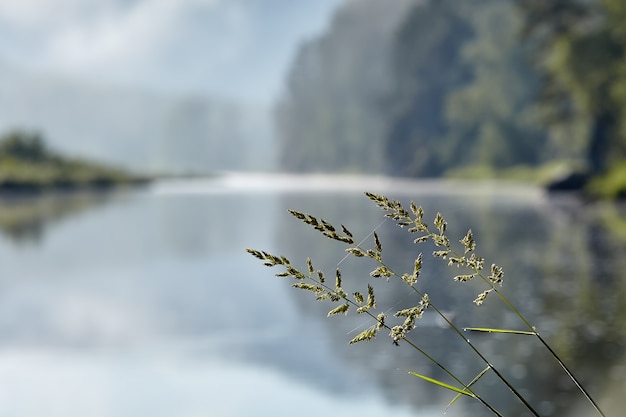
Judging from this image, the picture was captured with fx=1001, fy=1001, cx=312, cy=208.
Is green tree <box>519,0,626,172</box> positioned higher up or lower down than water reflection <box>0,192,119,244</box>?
higher up

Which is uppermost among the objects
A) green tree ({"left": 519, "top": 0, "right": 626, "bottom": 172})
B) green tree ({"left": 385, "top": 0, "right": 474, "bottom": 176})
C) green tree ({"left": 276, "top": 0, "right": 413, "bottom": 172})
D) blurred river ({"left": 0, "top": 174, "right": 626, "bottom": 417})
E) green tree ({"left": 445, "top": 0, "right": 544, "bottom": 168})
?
green tree ({"left": 276, "top": 0, "right": 413, "bottom": 172})

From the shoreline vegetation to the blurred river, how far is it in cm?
3239

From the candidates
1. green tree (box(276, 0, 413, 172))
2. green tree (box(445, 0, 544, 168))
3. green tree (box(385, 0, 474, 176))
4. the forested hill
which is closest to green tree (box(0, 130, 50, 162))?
the forested hill

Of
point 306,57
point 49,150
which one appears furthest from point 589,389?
point 306,57

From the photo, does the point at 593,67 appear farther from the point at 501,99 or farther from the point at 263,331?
the point at 263,331

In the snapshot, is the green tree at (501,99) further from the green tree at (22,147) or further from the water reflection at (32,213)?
the water reflection at (32,213)

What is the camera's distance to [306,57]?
565 feet

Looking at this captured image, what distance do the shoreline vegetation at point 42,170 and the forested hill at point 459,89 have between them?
95.3 ft

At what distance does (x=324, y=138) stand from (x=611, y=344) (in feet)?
435

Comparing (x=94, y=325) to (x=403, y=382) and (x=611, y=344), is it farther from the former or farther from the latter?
(x=611, y=344)

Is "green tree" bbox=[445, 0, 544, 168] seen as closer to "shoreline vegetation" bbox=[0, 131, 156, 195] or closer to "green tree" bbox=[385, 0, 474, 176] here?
"green tree" bbox=[385, 0, 474, 176]

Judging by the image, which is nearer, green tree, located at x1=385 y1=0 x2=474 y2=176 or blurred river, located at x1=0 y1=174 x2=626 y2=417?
blurred river, located at x1=0 y1=174 x2=626 y2=417

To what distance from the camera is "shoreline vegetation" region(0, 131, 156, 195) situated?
5809 cm

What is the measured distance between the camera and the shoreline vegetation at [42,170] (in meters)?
58.1
